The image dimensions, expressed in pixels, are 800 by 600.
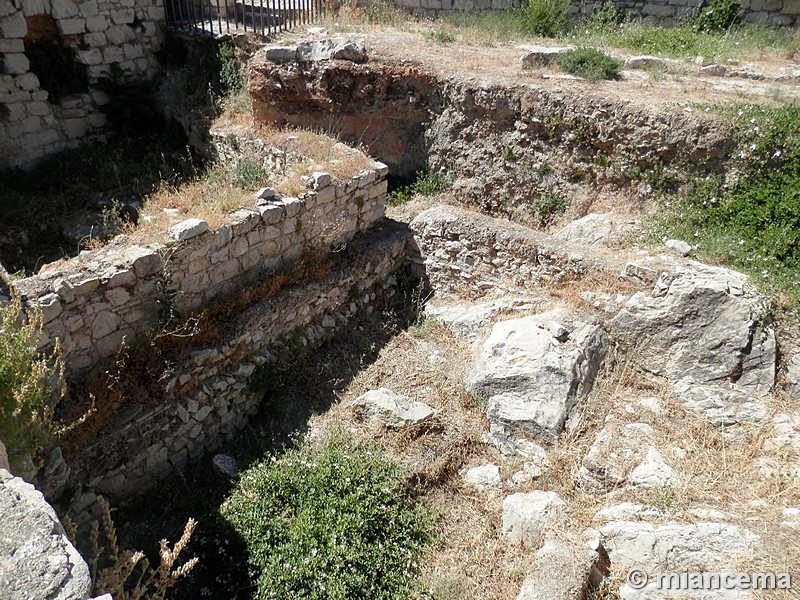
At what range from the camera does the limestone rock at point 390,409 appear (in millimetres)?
6133

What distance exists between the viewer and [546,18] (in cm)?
1283

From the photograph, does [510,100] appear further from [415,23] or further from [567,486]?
[567,486]

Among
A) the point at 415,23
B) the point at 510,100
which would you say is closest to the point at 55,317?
the point at 510,100

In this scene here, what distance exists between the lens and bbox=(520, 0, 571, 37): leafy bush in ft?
42.0

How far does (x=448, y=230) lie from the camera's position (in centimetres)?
832

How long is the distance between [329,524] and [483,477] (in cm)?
163

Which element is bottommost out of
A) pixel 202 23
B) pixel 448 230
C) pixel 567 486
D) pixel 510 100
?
pixel 567 486

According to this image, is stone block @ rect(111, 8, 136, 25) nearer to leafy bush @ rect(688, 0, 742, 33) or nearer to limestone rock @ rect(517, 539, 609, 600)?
limestone rock @ rect(517, 539, 609, 600)

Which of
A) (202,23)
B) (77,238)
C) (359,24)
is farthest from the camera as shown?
(359,24)

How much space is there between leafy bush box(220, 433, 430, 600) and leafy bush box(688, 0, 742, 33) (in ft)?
40.8

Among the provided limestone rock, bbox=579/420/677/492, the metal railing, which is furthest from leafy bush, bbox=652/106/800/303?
the metal railing

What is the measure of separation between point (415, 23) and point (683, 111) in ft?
24.1

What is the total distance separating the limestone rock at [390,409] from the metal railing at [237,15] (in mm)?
8492

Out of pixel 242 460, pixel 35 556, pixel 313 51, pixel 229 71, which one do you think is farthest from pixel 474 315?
pixel 229 71
